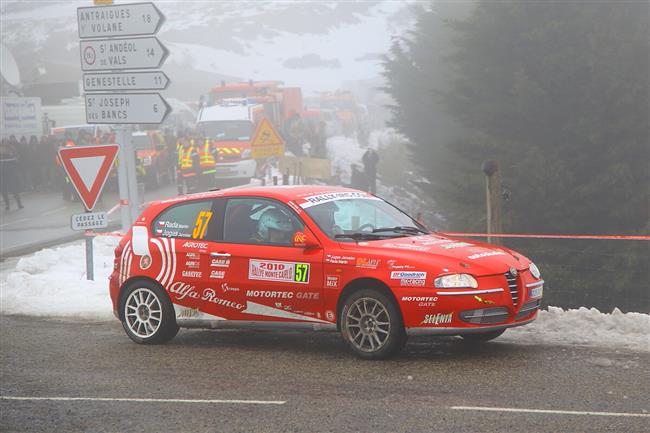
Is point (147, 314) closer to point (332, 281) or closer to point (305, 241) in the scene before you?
point (305, 241)

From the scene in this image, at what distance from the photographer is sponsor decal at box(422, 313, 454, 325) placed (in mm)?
8680

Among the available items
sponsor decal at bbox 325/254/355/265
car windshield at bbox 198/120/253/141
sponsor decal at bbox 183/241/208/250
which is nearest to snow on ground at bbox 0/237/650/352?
sponsor decal at bbox 325/254/355/265

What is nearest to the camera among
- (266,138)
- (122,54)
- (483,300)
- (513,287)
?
(483,300)

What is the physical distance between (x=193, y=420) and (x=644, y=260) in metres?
17.4

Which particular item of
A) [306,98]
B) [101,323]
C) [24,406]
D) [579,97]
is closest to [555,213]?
[579,97]

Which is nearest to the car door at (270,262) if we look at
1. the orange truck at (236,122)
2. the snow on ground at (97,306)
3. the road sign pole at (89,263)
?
the snow on ground at (97,306)

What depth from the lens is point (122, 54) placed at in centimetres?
1502

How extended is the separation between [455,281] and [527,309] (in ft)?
2.69

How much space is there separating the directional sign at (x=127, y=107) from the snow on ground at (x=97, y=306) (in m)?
2.34

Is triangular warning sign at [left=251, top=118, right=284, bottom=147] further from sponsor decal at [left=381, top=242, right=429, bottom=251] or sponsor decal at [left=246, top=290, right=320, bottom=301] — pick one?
sponsor decal at [left=381, top=242, right=429, bottom=251]

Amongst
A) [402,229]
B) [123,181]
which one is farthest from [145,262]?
[123,181]

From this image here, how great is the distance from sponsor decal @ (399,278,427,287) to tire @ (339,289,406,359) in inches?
8.3

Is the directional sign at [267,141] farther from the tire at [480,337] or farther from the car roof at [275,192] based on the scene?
the tire at [480,337]

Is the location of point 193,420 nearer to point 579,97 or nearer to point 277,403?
point 277,403
